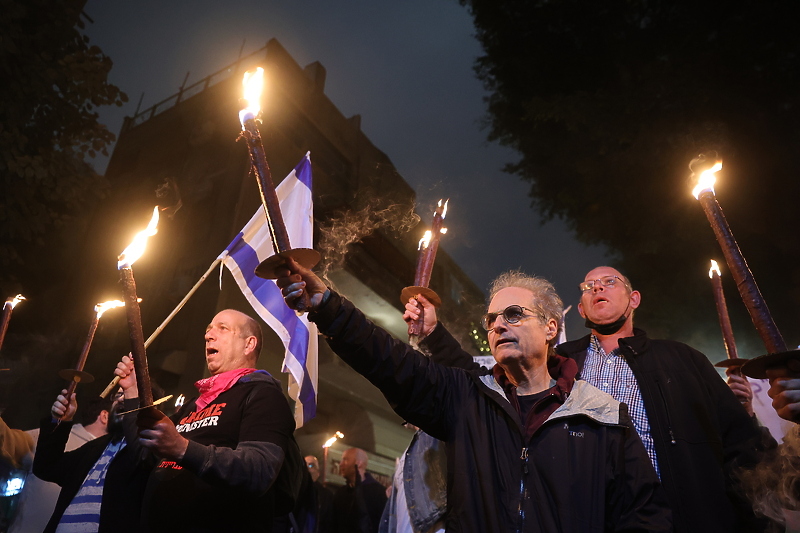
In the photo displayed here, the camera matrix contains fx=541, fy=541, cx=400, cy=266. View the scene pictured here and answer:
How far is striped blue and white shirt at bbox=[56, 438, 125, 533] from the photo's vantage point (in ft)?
10.8

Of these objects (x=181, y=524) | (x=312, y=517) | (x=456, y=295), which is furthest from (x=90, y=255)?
(x=181, y=524)

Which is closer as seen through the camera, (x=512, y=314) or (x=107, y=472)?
(x=512, y=314)

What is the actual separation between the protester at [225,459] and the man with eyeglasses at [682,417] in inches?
75.3

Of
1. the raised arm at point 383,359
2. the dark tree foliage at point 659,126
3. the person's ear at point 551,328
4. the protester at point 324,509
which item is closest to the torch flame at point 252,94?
the raised arm at point 383,359

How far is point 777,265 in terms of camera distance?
10.5 m

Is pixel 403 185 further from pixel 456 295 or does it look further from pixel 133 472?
pixel 133 472

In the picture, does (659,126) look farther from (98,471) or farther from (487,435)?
(98,471)

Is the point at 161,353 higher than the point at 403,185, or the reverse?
the point at 403,185

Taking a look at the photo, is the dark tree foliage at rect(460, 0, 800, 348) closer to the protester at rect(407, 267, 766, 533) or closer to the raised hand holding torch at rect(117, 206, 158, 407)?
the protester at rect(407, 267, 766, 533)

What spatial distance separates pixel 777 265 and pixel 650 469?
33.9 feet

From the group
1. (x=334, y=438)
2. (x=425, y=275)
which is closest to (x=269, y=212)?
(x=425, y=275)

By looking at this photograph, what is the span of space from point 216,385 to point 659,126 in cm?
986

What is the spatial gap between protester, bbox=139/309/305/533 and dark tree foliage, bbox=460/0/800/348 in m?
9.37

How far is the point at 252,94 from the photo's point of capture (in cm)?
271
